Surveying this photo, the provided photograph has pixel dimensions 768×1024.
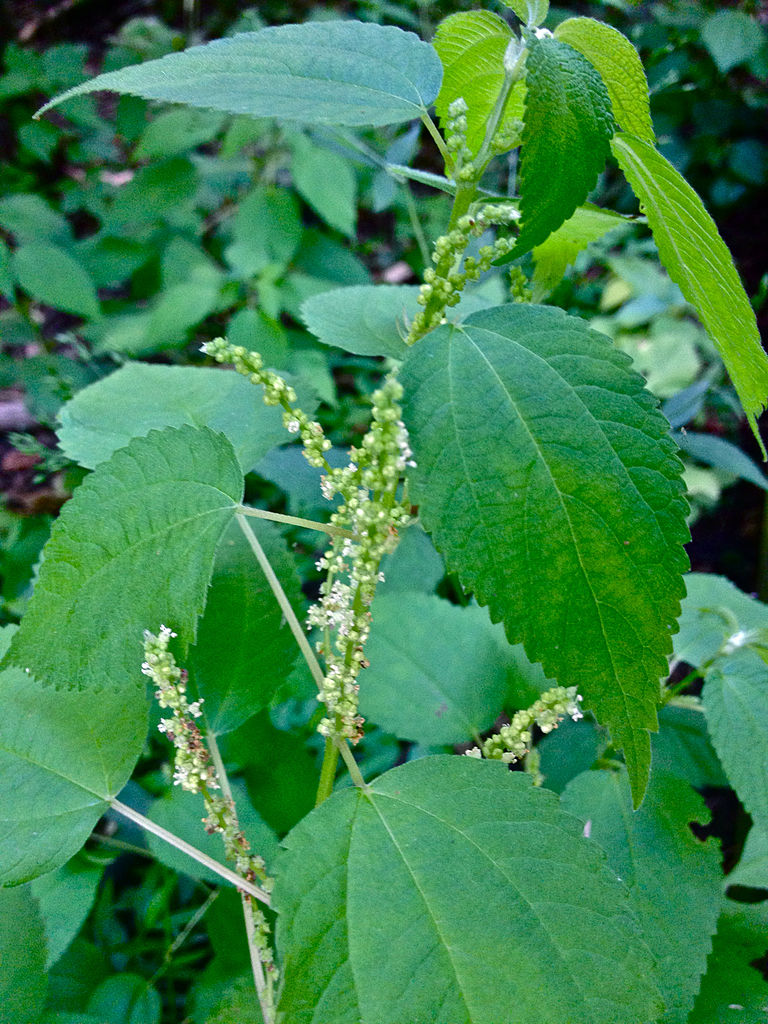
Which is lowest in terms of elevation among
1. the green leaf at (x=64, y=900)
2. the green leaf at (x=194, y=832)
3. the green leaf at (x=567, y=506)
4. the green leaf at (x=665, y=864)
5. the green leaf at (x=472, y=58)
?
the green leaf at (x=64, y=900)

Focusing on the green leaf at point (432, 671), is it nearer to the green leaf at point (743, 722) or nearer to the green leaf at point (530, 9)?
the green leaf at point (743, 722)

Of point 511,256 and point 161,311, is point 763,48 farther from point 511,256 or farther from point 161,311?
point 511,256

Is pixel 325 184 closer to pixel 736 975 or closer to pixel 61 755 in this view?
pixel 61 755

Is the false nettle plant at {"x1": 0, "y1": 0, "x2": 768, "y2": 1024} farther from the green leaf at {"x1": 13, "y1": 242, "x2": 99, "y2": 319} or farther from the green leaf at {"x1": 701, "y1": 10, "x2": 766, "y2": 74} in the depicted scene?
the green leaf at {"x1": 701, "y1": 10, "x2": 766, "y2": 74}

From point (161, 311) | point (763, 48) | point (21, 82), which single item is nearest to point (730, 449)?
point (161, 311)

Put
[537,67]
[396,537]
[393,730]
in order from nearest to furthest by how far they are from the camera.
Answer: [537,67]
[396,537]
[393,730]

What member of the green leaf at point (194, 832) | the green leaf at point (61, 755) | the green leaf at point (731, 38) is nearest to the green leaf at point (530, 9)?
the green leaf at point (61, 755)
